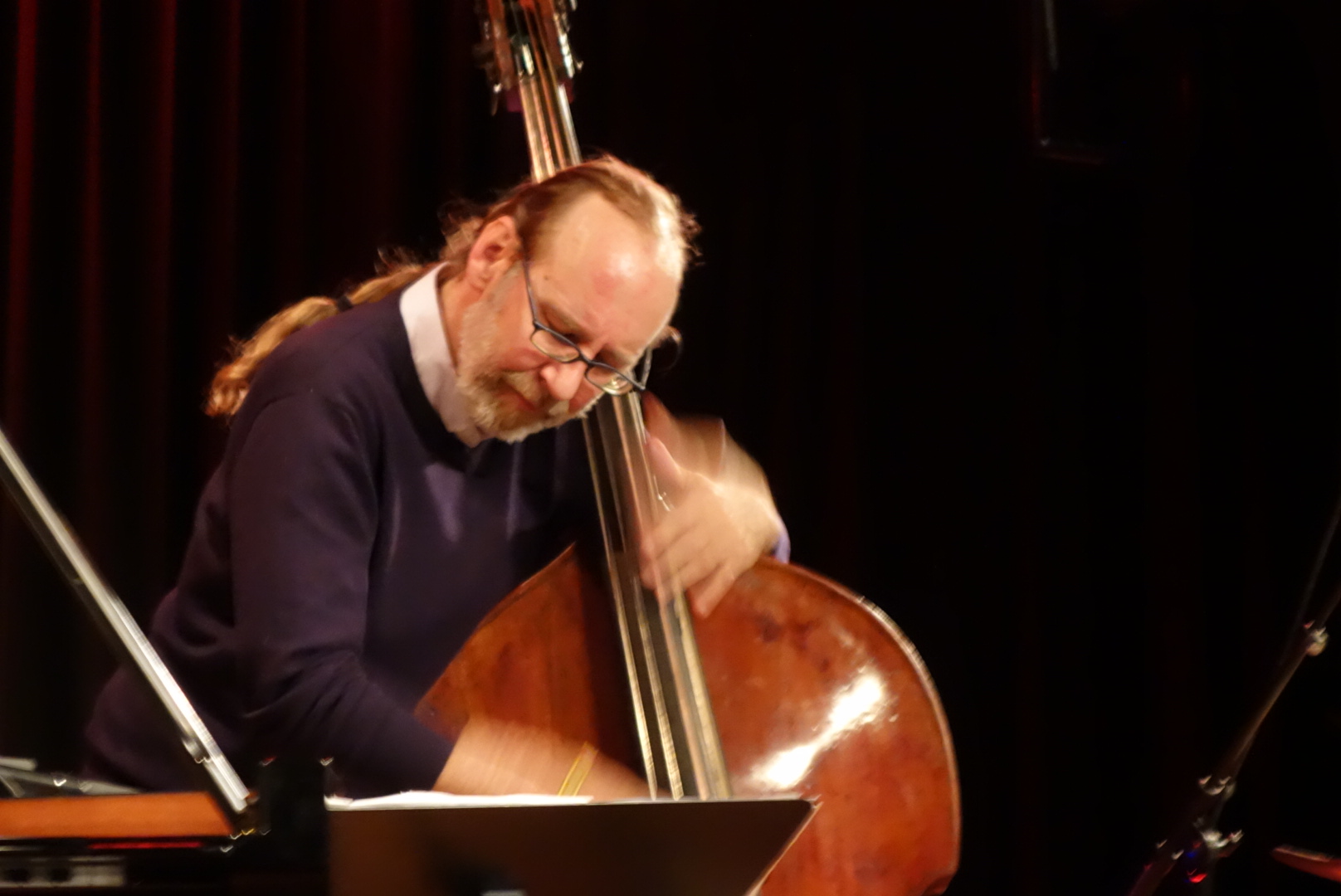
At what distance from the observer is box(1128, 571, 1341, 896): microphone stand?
181cm

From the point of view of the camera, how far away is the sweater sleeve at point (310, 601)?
138 cm

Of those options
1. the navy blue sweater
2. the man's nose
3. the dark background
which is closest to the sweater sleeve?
the navy blue sweater

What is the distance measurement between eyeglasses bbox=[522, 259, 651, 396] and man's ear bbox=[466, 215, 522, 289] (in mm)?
47

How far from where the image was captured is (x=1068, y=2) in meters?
2.71

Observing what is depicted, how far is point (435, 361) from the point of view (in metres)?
1.70

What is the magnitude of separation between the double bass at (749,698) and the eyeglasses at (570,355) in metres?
0.15

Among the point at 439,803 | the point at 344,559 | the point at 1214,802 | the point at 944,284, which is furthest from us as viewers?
the point at 944,284

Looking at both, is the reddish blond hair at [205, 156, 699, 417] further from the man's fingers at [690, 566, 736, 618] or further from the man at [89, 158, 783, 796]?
the man's fingers at [690, 566, 736, 618]

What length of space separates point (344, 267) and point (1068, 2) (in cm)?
152

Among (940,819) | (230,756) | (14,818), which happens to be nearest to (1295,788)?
(940,819)

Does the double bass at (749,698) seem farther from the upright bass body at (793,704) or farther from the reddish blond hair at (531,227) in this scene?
the reddish blond hair at (531,227)

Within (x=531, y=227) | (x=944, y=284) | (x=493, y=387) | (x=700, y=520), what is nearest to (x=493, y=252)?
(x=531, y=227)

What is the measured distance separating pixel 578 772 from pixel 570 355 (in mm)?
536

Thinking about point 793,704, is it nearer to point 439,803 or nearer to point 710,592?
point 710,592
